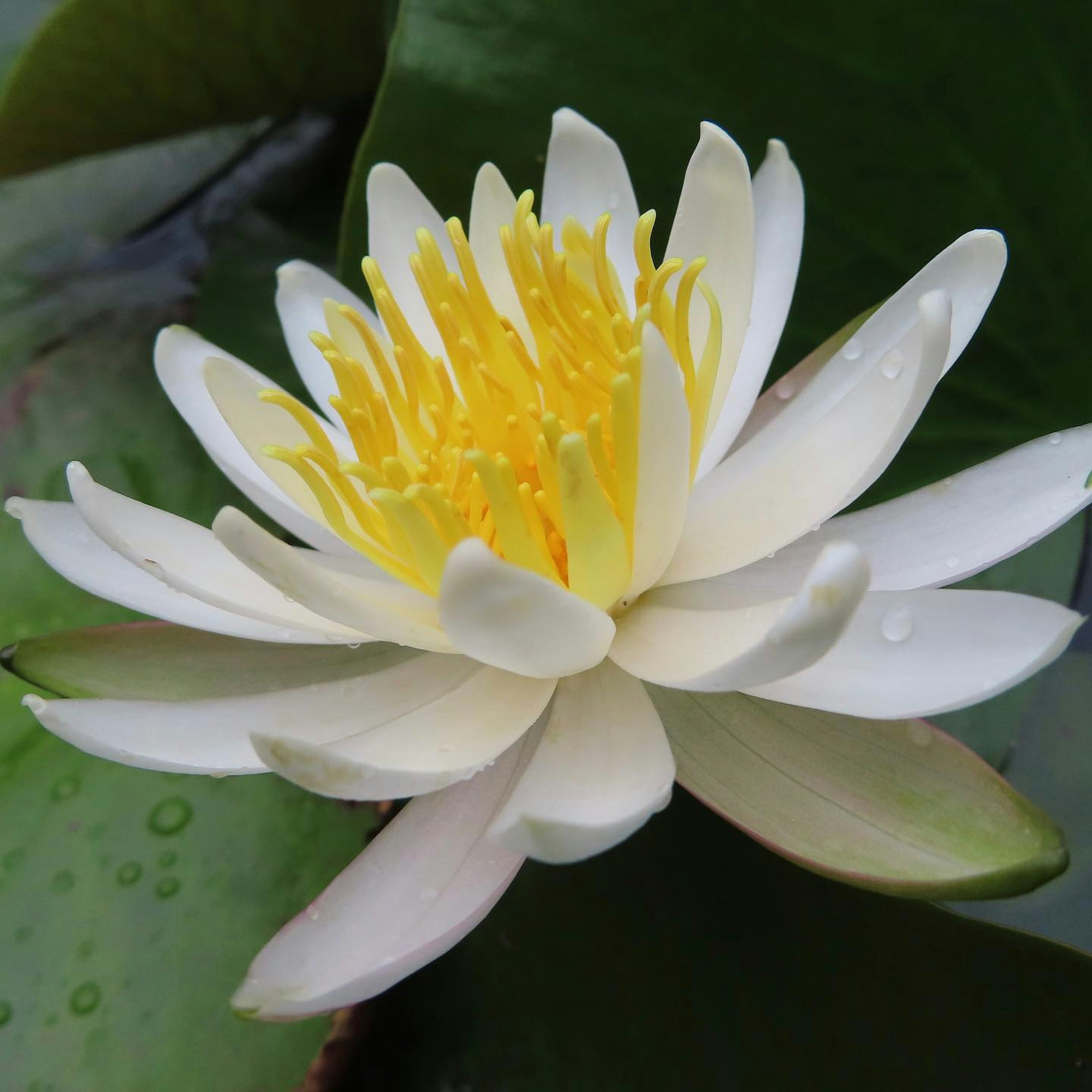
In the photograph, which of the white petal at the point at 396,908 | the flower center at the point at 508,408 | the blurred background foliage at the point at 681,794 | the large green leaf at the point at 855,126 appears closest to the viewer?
the white petal at the point at 396,908

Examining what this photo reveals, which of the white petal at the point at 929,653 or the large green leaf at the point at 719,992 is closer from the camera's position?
the white petal at the point at 929,653

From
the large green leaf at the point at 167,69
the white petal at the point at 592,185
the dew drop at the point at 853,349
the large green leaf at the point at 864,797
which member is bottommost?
the large green leaf at the point at 864,797

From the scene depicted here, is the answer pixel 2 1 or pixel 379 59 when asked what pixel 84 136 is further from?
pixel 379 59

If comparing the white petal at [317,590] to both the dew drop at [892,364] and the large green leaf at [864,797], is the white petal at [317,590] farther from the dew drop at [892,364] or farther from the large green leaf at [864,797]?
the dew drop at [892,364]

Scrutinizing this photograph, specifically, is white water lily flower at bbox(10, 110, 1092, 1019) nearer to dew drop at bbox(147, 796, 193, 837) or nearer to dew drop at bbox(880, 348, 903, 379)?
dew drop at bbox(880, 348, 903, 379)

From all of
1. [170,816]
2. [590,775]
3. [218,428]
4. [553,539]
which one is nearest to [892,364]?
[553,539]

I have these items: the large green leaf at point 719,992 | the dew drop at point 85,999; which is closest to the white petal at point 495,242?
the large green leaf at point 719,992
